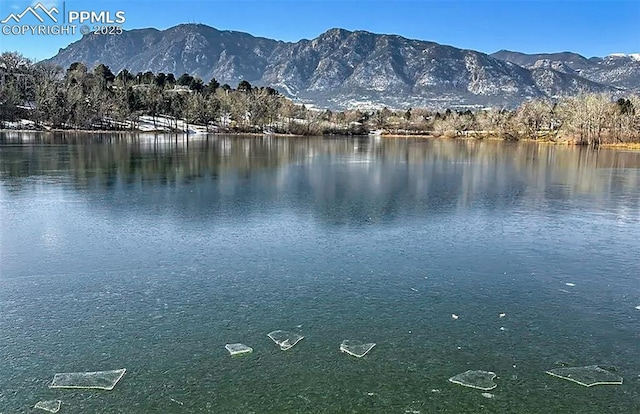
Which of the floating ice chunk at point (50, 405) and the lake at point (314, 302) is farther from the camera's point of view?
the lake at point (314, 302)

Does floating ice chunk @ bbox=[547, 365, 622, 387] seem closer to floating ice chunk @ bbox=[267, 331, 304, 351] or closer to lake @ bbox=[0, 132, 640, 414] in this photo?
lake @ bbox=[0, 132, 640, 414]

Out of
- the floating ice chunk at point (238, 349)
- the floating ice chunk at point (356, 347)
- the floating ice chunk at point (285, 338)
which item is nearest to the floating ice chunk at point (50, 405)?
the floating ice chunk at point (238, 349)

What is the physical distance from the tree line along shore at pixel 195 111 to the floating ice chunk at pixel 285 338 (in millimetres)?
85401

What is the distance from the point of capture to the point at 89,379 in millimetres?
5953

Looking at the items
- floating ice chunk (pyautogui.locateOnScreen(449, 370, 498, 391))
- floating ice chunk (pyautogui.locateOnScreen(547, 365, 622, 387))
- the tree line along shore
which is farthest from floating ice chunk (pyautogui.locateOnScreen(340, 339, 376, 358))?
the tree line along shore

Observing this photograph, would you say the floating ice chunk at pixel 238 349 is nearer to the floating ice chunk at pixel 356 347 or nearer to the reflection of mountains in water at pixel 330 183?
the floating ice chunk at pixel 356 347

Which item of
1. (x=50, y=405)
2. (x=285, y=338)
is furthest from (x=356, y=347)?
(x=50, y=405)

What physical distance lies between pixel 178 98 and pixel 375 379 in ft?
373

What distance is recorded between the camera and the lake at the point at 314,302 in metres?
5.81

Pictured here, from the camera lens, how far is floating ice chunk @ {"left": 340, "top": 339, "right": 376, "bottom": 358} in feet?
22.2

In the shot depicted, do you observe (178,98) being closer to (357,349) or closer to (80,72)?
(80,72)

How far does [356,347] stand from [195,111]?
110 metres

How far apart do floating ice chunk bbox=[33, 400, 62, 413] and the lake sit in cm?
9

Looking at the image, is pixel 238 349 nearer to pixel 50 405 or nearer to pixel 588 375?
pixel 50 405
